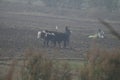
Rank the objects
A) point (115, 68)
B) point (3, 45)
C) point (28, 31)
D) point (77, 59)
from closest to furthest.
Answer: point (115, 68), point (77, 59), point (3, 45), point (28, 31)

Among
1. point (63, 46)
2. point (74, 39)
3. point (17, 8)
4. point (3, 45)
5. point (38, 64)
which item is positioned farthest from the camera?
point (17, 8)

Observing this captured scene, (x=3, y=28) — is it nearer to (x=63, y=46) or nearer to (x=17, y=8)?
(x=63, y=46)

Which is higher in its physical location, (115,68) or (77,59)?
(115,68)

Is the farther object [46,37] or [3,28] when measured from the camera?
[3,28]

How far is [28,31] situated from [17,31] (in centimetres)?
111

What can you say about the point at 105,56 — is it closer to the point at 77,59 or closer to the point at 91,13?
the point at 77,59

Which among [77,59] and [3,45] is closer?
[77,59]

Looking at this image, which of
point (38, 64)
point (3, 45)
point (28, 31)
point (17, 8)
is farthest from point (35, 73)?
point (17, 8)

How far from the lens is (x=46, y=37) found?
24562 mm

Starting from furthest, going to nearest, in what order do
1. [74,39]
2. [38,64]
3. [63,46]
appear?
[74,39], [63,46], [38,64]

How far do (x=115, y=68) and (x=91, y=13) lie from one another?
163 feet

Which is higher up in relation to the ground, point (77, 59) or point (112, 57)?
point (112, 57)

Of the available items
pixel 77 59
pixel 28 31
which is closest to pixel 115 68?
pixel 77 59

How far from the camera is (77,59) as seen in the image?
68.2 feet
